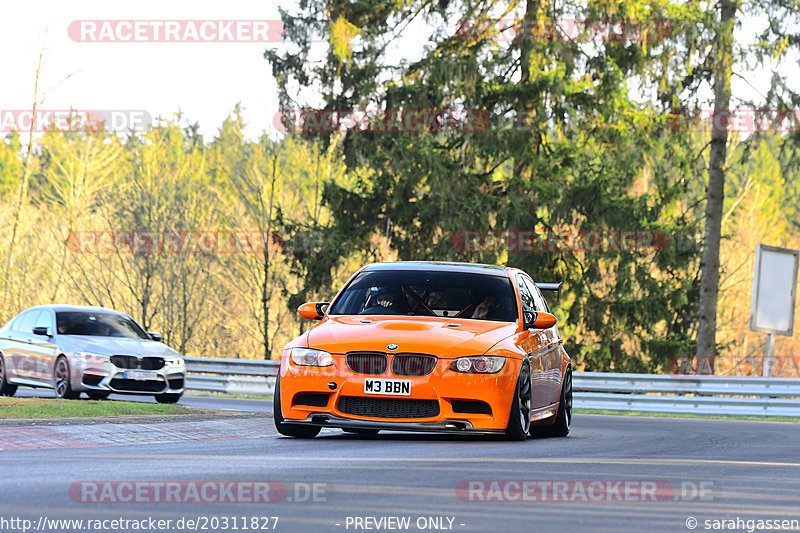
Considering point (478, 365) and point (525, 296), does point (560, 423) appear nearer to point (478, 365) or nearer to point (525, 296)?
point (525, 296)

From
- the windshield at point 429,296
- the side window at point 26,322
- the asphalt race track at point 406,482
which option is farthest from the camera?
the side window at point 26,322

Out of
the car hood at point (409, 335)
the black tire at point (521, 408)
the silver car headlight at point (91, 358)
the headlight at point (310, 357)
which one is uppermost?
the car hood at point (409, 335)

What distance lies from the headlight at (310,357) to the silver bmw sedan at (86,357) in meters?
8.54

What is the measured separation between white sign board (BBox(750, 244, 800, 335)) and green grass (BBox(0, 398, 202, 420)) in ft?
45.2

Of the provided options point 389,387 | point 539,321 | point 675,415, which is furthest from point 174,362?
point 675,415

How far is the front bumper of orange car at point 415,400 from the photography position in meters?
11.1

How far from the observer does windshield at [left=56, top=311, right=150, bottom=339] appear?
20438 millimetres

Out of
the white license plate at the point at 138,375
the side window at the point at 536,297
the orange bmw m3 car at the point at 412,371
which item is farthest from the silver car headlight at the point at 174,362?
the orange bmw m3 car at the point at 412,371

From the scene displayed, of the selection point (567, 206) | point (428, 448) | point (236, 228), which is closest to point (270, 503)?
point (428, 448)

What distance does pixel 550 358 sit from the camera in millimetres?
13188

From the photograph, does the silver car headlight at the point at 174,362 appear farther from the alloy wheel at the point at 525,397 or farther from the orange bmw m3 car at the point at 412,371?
the alloy wheel at the point at 525,397

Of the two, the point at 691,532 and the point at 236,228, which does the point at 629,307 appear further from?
the point at 691,532

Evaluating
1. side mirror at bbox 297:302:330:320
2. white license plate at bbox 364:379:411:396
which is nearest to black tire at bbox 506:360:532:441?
white license plate at bbox 364:379:411:396

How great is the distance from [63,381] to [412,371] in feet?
32.7
